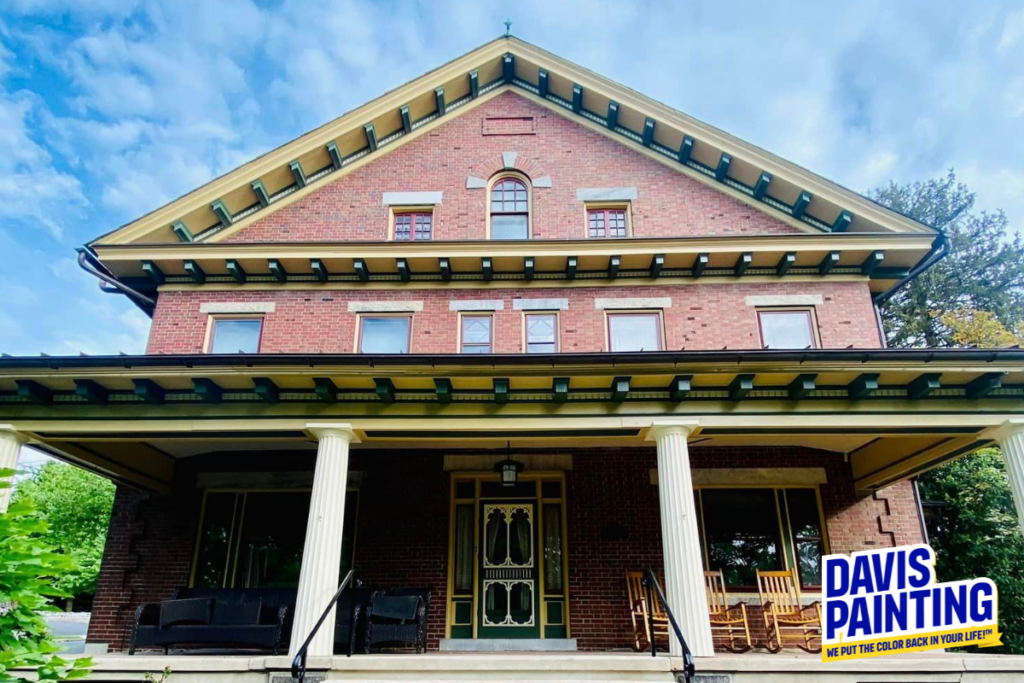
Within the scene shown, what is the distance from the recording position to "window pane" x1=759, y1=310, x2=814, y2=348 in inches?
445

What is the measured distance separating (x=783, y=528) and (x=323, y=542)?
727 cm

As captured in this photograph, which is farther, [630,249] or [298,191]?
[298,191]

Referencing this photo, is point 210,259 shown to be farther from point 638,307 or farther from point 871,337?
point 871,337

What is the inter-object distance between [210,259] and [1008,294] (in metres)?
28.9

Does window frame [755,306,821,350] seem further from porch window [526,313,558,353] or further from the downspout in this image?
the downspout

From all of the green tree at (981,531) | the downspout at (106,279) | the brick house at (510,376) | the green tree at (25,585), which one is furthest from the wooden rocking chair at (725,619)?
the downspout at (106,279)

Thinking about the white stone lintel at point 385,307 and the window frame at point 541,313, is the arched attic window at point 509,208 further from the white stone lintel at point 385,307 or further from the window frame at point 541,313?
the white stone lintel at point 385,307

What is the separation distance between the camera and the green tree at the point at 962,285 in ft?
85.8

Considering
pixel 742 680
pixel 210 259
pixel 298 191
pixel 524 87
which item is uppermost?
pixel 524 87

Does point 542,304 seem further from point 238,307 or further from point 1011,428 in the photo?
point 1011,428

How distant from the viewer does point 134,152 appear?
43844 millimetres

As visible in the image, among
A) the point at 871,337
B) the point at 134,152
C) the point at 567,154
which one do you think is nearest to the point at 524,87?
the point at 567,154

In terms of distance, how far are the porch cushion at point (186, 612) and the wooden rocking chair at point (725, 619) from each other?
678 centimetres

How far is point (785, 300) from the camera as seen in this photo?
37.8ft
